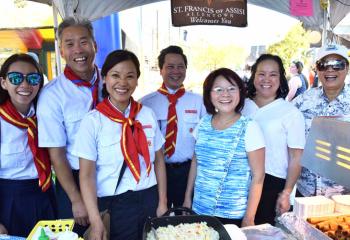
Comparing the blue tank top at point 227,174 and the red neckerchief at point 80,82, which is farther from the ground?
the red neckerchief at point 80,82

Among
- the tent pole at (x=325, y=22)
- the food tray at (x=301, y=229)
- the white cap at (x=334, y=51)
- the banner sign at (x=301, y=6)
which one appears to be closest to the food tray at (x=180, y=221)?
the food tray at (x=301, y=229)

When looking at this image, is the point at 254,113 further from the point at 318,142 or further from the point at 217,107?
the point at 318,142

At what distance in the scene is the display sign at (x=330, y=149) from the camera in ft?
3.04

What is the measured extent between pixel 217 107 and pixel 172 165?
0.91m

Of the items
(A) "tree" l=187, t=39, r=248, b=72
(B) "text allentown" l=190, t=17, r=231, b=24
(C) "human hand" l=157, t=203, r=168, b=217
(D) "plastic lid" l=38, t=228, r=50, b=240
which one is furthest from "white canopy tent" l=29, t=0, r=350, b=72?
(A) "tree" l=187, t=39, r=248, b=72

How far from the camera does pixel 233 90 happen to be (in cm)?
215

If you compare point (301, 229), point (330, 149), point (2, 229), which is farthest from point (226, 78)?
point (2, 229)

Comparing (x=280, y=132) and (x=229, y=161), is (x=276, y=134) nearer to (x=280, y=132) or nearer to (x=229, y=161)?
(x=280, y=132)

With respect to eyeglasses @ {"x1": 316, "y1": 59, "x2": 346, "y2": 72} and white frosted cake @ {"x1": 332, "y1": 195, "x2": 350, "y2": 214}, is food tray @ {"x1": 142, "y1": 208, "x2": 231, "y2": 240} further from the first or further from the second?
eyeglasses @ {"x1": 316, "y1": 59, "x2": 346, "y2": 72}

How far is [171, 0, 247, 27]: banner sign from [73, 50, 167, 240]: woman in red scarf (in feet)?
7.86

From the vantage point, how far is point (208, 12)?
14.1 ft

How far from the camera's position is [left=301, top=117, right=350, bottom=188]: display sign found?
0.93 m

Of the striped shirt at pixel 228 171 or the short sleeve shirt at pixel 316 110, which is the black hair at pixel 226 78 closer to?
the striped shirt at pixel 228 171

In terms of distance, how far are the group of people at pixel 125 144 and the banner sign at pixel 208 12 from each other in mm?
1946
